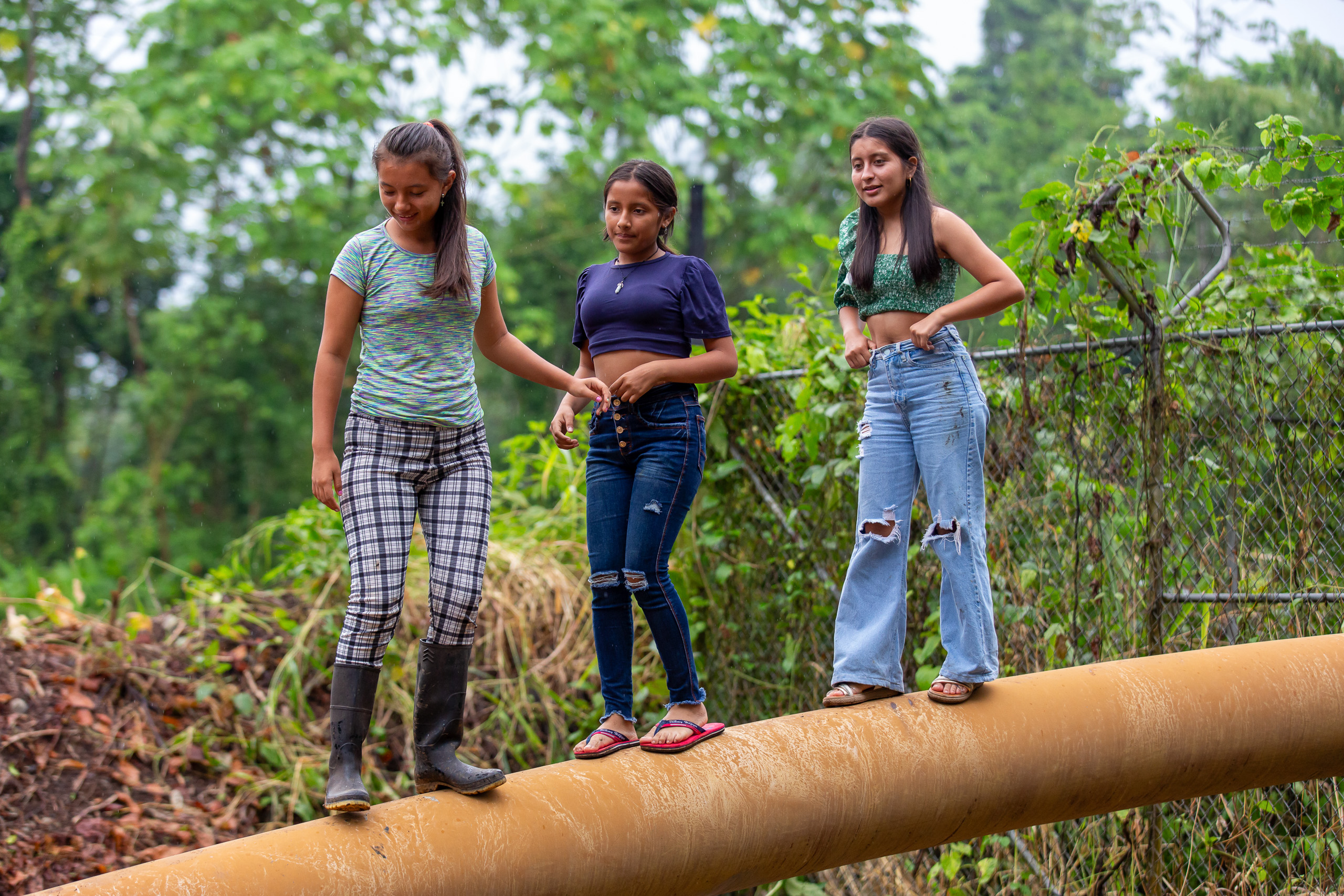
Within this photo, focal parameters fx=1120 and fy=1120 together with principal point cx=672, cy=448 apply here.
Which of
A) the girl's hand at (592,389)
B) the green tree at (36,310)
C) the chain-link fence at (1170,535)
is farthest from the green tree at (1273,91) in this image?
the green tree at (36,310)

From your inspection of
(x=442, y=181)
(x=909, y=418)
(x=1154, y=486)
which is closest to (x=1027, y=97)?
(x=1154, y=486)

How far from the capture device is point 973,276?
2916 mm

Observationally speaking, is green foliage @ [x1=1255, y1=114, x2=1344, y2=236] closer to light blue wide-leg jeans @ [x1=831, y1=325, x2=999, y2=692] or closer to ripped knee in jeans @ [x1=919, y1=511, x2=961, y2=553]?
light blue wide-leg jeans @ [x1=831, y1=325, x2=999, y2=692]

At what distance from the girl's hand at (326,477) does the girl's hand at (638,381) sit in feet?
2.37

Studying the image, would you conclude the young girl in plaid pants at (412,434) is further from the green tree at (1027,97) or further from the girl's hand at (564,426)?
the green tree at (1027,97)

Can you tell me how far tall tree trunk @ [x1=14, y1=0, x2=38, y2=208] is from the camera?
14.4 metres

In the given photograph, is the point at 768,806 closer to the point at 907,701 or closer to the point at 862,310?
the point at 907,701

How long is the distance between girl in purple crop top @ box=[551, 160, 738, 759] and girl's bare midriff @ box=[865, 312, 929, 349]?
6.6 inches

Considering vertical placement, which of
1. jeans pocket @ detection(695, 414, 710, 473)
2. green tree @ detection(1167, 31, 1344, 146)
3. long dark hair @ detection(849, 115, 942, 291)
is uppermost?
green tree @ detection(1167, 31, 1344, 146)

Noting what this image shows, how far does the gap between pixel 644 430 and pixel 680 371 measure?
181mm

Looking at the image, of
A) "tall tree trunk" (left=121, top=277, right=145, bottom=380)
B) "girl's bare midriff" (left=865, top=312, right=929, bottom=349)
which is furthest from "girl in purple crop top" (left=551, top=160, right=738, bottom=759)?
"tall tree trunk" (left=121, top=277, right=145, bottom=380)

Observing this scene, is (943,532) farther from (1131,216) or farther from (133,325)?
(133,325)

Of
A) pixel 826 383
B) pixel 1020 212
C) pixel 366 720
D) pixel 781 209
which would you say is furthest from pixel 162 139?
pixel 1020 212

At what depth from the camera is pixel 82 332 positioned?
1681 centimetres
